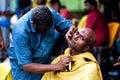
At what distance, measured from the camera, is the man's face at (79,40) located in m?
3.89

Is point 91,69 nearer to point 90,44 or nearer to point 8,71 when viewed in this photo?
point 90,44

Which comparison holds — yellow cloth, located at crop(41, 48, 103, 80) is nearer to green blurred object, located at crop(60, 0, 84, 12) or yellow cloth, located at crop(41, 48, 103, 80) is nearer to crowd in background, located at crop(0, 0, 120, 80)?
crowd in background, located at crop(0, 0, 120, 80)

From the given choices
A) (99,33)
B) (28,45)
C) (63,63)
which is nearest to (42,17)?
(28,45)

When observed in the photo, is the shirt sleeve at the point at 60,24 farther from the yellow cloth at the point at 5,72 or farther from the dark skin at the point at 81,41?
the yellow cloth at the point at 5,72

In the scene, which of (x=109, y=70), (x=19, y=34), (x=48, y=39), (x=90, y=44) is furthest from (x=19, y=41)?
(x=109, y=70)

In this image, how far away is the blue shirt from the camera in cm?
379

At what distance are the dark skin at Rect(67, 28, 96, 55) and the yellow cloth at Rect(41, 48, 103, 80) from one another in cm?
7

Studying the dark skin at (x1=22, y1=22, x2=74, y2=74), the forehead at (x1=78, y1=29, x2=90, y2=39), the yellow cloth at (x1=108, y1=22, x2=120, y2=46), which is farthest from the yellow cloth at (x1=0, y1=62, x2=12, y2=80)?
the yellow cloth at (x1=108, y1=22, x2=120, y2=46)

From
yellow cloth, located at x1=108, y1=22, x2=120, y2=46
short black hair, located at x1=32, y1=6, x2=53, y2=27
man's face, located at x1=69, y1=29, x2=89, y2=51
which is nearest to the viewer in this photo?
short black hair, located at x1=32, y1=6, x2=53, y2=27

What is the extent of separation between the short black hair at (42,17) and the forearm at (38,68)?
16.7 inches

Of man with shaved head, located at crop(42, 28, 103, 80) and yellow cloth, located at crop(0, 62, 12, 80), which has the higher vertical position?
man with shaved head, located at crop(42, 28, 103, 80)

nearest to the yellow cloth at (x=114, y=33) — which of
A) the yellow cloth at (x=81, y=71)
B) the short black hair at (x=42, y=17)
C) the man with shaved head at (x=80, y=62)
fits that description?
the man with shaved head at (x=80, y=62)

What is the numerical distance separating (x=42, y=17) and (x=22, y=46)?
0.39m

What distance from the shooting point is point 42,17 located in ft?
11.8
